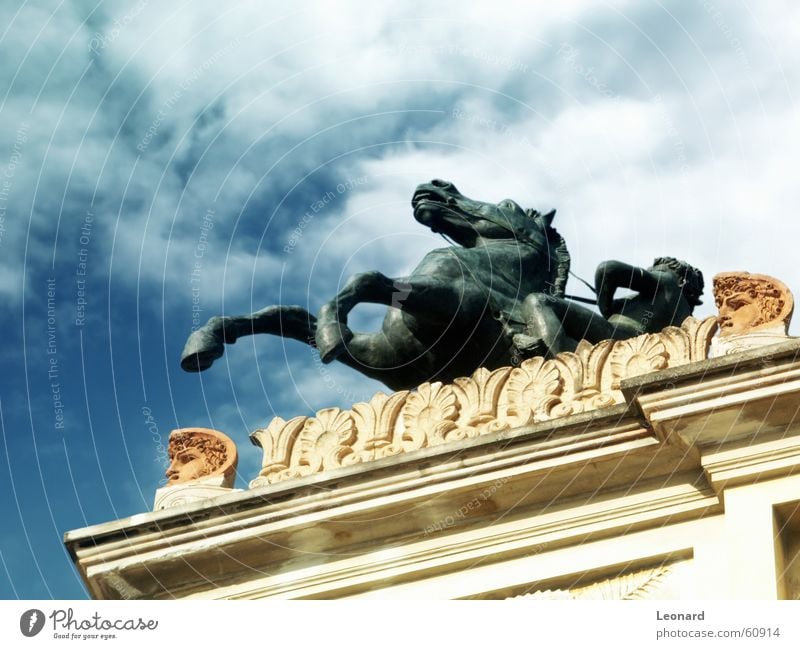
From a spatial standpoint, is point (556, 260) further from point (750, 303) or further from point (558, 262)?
point (750, 303)

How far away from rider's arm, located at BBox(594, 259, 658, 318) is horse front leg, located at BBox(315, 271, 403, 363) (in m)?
1.76

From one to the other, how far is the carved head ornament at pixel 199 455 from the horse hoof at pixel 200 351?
0.78 m

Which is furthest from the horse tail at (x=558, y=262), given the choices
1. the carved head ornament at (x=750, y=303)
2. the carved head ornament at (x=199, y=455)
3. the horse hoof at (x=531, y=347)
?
the carved head ornament at (x=199, y=455)

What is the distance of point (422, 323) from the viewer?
17906 mm

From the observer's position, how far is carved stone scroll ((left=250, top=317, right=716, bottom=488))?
15328mm

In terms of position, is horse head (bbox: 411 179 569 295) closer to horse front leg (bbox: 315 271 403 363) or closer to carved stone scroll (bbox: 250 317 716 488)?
horse front leg (bbox: 315 271 403 363)

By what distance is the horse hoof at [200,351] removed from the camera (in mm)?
17062

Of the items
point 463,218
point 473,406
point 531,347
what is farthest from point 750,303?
point 463,218

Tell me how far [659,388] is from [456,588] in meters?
2.13

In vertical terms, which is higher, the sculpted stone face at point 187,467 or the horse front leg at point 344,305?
the horse front leg at point 344,305

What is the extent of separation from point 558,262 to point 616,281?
1536 mm

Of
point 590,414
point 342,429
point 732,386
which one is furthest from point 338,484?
point 732,386

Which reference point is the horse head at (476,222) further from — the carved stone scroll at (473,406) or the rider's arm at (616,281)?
the carved stone scroll at (473,406)

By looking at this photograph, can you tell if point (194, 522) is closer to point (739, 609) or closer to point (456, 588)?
point (456, 588)
